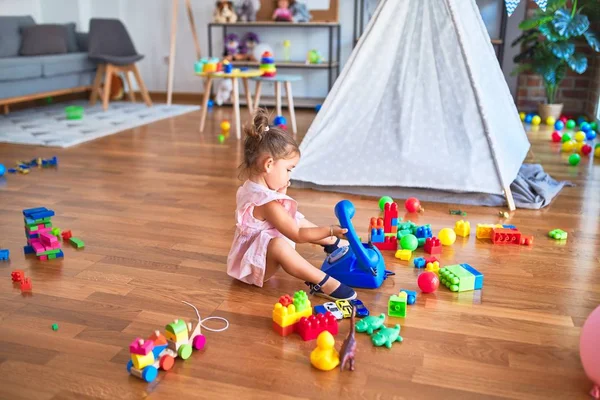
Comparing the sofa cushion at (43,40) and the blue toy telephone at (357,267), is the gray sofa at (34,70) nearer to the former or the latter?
the sofa cushion at (43,40)

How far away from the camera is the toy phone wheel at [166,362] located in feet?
4.62

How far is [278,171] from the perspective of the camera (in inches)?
70.6

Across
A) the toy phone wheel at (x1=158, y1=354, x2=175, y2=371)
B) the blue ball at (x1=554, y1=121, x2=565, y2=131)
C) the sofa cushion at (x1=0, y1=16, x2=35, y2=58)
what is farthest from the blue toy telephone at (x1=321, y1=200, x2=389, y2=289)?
the sofa cushion at (x1=0, y1=16, x2=35, y2=58)

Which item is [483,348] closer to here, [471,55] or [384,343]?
[384,343]

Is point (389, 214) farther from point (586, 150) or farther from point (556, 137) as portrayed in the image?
point (556, 137)

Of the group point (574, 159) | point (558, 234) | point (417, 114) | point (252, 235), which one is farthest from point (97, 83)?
point (558, 234)

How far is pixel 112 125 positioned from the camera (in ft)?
15.5

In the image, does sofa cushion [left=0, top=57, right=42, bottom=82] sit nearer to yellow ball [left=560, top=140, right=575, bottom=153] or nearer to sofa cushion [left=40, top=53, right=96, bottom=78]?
sofa cushion [left=40, top=53, right=96, bottom=78]

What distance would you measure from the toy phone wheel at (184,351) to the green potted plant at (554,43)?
3948 mm

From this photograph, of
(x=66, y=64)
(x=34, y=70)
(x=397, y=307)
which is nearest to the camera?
(x=397, y=307)

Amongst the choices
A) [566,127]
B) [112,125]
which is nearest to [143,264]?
[112,125]

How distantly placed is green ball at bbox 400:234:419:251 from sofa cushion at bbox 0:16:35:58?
14.1 ft

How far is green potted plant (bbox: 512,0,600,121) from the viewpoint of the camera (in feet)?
14.4

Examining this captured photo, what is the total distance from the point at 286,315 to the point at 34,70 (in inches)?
164
